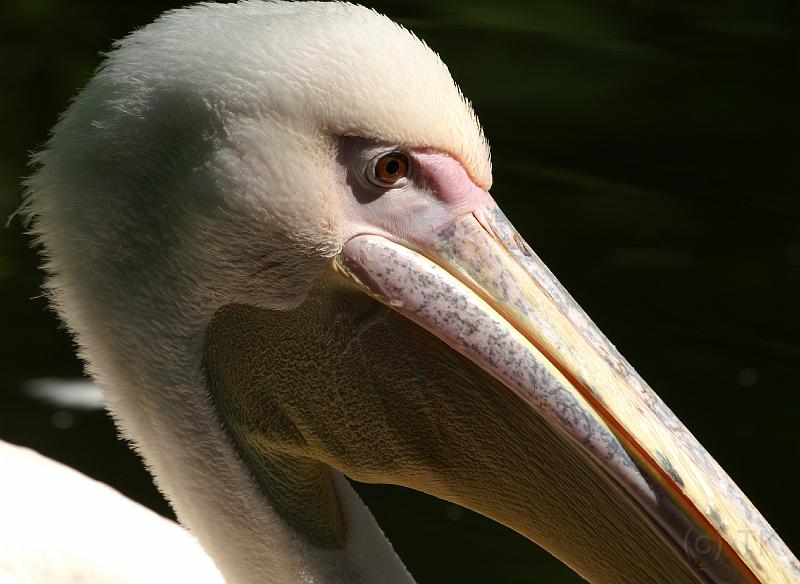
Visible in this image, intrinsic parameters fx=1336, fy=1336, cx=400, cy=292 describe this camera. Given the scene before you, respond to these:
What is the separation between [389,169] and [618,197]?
11.3ft

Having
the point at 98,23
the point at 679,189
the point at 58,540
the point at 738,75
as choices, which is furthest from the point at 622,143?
the point at 58,540

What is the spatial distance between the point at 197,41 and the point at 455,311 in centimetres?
61

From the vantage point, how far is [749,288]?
507 centimetres

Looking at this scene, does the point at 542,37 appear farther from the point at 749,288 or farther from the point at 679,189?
the point at 749,288

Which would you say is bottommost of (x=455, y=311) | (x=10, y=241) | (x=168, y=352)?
(x=10, y=241)

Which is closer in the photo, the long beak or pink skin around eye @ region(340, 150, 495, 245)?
the long beak

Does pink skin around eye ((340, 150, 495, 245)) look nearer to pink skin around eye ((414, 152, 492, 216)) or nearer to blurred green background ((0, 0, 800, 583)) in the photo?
pink skin around eye ((414, 152, 492, 216))

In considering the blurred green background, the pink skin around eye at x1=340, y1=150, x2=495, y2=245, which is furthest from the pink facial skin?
the blurred green background

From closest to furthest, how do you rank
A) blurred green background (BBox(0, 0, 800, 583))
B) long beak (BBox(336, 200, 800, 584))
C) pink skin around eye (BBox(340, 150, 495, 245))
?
long beak (BBox(336, 200, 800, 584)) < pink skin around eye (BBox(340, 150, 495, 245)) < blurred green background (BBox(0, 0, 800, 583))

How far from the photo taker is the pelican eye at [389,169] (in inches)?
86.3

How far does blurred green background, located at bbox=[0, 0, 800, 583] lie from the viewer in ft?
13.9

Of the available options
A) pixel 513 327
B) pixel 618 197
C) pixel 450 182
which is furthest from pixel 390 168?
pixel 618 197

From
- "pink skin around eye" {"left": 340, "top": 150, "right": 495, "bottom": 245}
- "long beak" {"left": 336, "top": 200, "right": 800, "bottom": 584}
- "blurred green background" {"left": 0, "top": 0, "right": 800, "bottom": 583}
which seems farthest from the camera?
"blurred green background" {"left": 0, "top": 0, "right": 800, "bottom": 583}

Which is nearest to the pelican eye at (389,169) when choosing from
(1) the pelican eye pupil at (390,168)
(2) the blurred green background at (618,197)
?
(1) the pelican eye pupil at (390,168)
